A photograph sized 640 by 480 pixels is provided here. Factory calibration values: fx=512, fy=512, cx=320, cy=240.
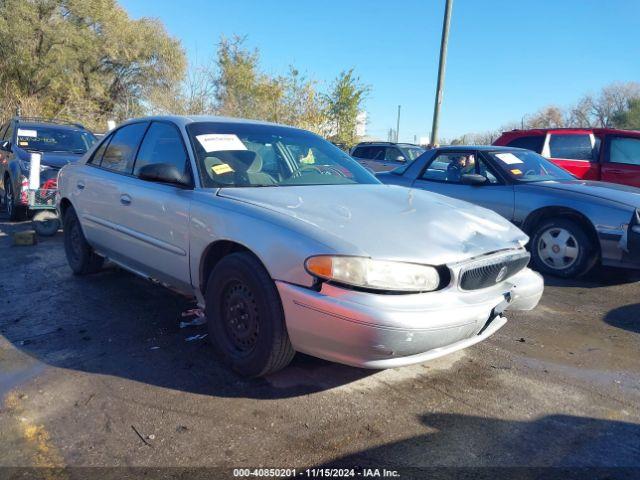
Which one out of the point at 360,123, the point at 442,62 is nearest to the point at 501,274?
the point at 442,62

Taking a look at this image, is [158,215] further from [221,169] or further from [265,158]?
[265,158]

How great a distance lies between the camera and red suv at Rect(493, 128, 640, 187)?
26.5 ft

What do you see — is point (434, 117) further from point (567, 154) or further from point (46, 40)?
point (46, 40)

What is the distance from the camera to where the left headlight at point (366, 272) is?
2.46 metres

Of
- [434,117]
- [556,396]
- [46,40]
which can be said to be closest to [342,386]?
[556,396]

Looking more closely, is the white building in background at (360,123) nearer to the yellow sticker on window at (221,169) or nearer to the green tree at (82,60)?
the green tree at (82,60)

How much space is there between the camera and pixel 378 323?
2.40 m

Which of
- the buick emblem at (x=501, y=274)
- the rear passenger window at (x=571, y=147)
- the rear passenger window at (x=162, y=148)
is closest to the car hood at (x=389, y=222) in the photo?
the buick emblem at (x=501, y=274)

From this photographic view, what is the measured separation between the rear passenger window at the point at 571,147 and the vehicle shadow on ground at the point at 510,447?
6.89 metres

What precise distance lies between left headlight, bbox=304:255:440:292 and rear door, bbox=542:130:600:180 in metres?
7.06

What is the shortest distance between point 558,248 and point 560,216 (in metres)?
0.35

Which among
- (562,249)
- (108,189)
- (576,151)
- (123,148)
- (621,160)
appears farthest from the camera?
(576,151)

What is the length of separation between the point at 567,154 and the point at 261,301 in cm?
759

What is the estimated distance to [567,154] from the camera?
8594mm
